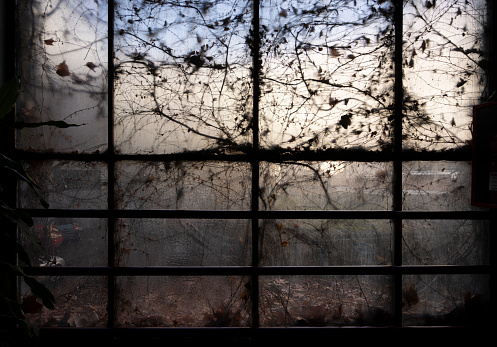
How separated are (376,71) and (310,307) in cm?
174

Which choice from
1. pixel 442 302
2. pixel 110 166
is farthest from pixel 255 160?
pixel 442 302

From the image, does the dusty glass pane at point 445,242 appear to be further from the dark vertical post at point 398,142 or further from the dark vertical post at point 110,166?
the dark vertical post at point 110,166

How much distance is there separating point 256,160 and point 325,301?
1113mm

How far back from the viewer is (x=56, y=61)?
2059 millimetres

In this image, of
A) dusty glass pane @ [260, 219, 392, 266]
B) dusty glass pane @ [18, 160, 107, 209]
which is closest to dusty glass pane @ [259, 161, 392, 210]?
dusty glass pane @ [260, 219, 392, 266]

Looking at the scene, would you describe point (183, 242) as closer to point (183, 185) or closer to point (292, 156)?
point (183, 185)

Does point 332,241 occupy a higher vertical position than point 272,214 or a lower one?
lower

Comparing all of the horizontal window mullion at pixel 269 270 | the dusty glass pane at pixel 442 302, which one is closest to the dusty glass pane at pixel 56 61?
the horizontal window mullion at pixel 269 270

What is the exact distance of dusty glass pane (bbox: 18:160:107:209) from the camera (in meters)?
2.05

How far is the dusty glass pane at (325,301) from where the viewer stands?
2088 mm

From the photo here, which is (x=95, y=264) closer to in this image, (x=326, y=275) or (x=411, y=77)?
(x=326, y=275)

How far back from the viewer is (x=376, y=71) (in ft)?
6.86

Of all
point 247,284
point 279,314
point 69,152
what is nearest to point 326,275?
point 279,314

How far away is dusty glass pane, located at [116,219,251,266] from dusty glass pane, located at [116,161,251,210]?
4.8 inches
